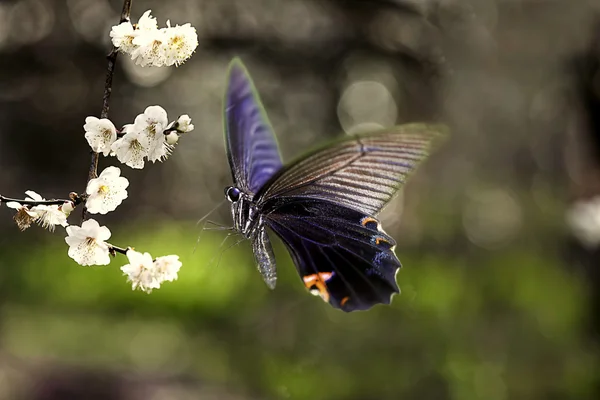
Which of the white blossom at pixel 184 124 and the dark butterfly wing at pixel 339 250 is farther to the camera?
the dark butterfly wing at pixel 339 250

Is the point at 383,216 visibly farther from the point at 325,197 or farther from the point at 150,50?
the point at 150,50

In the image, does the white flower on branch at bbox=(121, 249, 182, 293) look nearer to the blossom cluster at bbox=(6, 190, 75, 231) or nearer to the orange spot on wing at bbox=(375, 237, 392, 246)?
the blossom cluster at bbox=(6, 190, 75, 231)

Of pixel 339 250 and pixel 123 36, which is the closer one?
pixel 123 36

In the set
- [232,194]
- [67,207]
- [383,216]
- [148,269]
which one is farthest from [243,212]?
[383,216]

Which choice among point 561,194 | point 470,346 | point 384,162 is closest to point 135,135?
point 384,162

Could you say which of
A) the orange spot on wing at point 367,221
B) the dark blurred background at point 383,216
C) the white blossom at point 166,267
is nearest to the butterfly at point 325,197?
the orange spot on wing at point 367,221

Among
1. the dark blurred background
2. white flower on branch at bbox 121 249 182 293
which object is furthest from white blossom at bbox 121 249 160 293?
the dark blurred background

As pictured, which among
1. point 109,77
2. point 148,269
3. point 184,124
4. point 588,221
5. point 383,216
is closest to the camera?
point 109,77

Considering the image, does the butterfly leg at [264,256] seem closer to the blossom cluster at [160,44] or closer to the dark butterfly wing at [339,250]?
the dark butterfly wing at [339,250]
